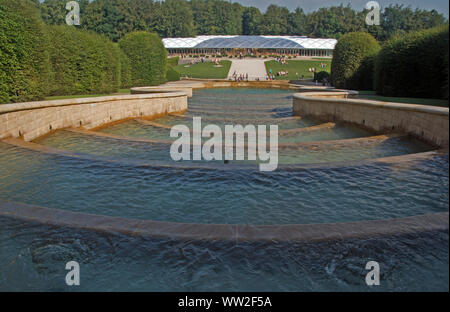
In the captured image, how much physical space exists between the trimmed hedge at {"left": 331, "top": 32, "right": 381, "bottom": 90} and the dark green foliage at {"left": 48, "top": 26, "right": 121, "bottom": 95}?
14.6m

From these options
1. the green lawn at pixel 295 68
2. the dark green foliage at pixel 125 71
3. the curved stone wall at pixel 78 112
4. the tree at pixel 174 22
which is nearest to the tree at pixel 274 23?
the tree at pixel 174 22

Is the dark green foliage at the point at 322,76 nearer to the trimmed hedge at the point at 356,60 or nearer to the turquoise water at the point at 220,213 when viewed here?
the trimmed hedge at the point at 356,60

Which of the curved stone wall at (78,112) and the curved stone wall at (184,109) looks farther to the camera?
the curved stone wall at (78,112)

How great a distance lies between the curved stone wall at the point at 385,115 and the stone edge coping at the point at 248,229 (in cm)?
238

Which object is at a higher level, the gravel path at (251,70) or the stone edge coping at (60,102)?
the gravel path at (251,70)

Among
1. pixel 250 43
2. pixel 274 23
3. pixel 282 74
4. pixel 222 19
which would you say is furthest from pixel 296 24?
pixel 282 74

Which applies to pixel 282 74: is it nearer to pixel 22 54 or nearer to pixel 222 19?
pixel 22 54

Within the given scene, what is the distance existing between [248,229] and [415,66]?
16.3 metres

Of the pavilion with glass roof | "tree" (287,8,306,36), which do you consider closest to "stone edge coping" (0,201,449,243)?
the pavilion with glass roof

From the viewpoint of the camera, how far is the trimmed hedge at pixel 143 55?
26.8 metres

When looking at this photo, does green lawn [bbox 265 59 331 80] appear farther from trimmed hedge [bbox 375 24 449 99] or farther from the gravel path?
trimmed hedge [bbox 375 24 449 99]

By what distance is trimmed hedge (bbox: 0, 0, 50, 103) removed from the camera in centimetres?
1265
